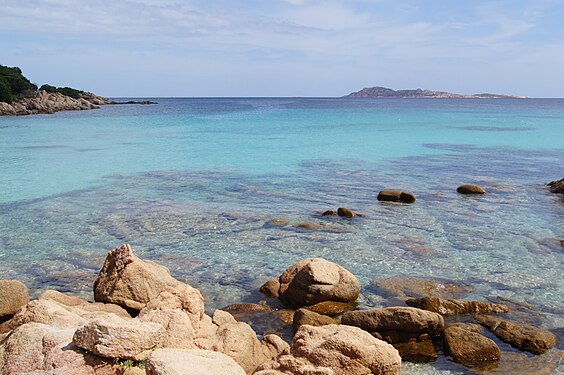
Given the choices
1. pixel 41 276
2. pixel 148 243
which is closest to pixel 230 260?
pixel 148 243

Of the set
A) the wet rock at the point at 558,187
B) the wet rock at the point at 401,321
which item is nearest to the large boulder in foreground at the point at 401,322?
the wet rock at the point at 401,321

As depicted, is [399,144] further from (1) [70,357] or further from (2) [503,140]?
(1) [70,357]

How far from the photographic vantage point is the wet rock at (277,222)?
19094mm

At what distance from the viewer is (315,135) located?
5750cm

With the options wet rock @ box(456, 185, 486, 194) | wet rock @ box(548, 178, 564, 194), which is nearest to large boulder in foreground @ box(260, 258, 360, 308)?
wet rock @ box(456, 185, 486, 194)

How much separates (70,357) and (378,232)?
1293 centimetres

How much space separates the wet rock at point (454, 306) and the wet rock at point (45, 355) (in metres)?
7.30

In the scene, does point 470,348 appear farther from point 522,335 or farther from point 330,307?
point 330,307

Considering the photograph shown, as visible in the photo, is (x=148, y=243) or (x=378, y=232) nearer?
(x=148, y=243)

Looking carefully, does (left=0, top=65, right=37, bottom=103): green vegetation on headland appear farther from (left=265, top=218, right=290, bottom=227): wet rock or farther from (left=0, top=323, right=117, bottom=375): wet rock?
(left=0, top=323, right=117, bottom=375): wet rock

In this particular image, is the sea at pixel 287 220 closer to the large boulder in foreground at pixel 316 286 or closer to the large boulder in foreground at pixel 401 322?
the large boulder in foreground at pixel 316 286

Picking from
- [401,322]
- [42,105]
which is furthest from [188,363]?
[42,105]

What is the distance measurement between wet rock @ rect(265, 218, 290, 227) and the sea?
133 millimetres

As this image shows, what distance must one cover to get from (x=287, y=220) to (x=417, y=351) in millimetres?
10156
